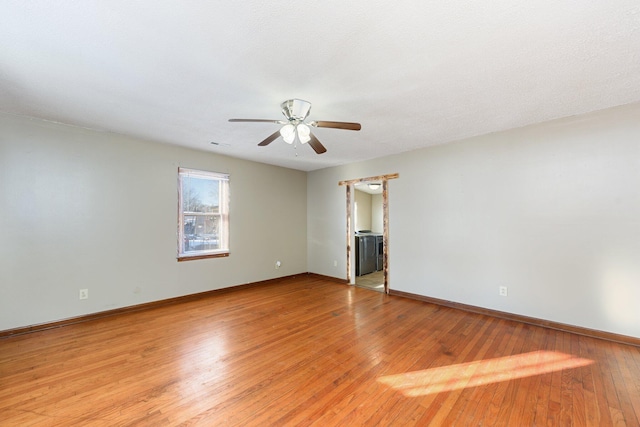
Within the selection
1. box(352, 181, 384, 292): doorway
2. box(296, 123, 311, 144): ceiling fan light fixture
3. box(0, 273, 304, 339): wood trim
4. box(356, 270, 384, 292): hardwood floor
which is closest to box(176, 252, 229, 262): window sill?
box(0, 273, 304, 339): wood trim

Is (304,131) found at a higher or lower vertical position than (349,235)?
higher

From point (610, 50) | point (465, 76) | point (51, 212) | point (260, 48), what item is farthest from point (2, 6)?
point (610, 50)

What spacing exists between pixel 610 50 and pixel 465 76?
896mm

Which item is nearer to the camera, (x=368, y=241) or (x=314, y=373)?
(x=314, y=373)

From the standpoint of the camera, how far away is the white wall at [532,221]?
270 cm

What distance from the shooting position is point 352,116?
9.52ft

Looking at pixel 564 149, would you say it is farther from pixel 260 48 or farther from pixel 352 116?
pixel 260 48

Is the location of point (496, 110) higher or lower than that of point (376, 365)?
higher

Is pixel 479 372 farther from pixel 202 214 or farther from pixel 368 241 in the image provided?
pixel 202 214

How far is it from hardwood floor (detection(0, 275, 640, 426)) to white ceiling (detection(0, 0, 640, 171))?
2460 mm

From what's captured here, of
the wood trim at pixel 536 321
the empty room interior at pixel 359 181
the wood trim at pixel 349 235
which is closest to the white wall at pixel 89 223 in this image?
the empty room interior at pixel 359 181

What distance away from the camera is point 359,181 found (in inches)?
199

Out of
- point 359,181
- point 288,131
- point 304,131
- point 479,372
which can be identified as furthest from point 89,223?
point 479,372

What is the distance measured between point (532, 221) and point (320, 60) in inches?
126
